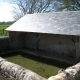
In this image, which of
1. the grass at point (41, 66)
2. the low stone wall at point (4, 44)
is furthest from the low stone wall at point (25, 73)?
the low stone wall at point (4, 44)

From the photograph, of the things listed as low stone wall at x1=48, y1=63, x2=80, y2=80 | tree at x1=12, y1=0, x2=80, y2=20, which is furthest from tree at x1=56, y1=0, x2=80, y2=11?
low stone wall at x1=48, y1=63, x2=80, y2=80

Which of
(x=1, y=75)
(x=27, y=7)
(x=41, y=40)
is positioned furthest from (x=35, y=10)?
(x=1, y=75)

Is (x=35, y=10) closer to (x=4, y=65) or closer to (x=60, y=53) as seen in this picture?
(x=60, y=53)

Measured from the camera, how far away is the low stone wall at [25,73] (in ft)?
17.5

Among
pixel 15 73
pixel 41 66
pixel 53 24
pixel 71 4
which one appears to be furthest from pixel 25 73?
pixel 71 4

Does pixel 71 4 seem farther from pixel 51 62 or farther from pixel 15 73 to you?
pixel 15 73

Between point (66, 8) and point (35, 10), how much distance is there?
8784mm

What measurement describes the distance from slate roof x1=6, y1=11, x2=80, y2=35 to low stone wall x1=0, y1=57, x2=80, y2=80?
3835 mm

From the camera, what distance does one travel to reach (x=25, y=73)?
5934mm

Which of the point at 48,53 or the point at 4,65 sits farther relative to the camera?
the point at 48,53

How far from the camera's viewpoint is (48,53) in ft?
42.9

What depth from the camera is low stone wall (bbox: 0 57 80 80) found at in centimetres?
533

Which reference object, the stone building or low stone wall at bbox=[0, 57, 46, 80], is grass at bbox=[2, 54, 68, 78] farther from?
low stone wall at bbox=[0, 57, 46, 80]

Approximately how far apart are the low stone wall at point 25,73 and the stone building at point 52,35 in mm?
3658
